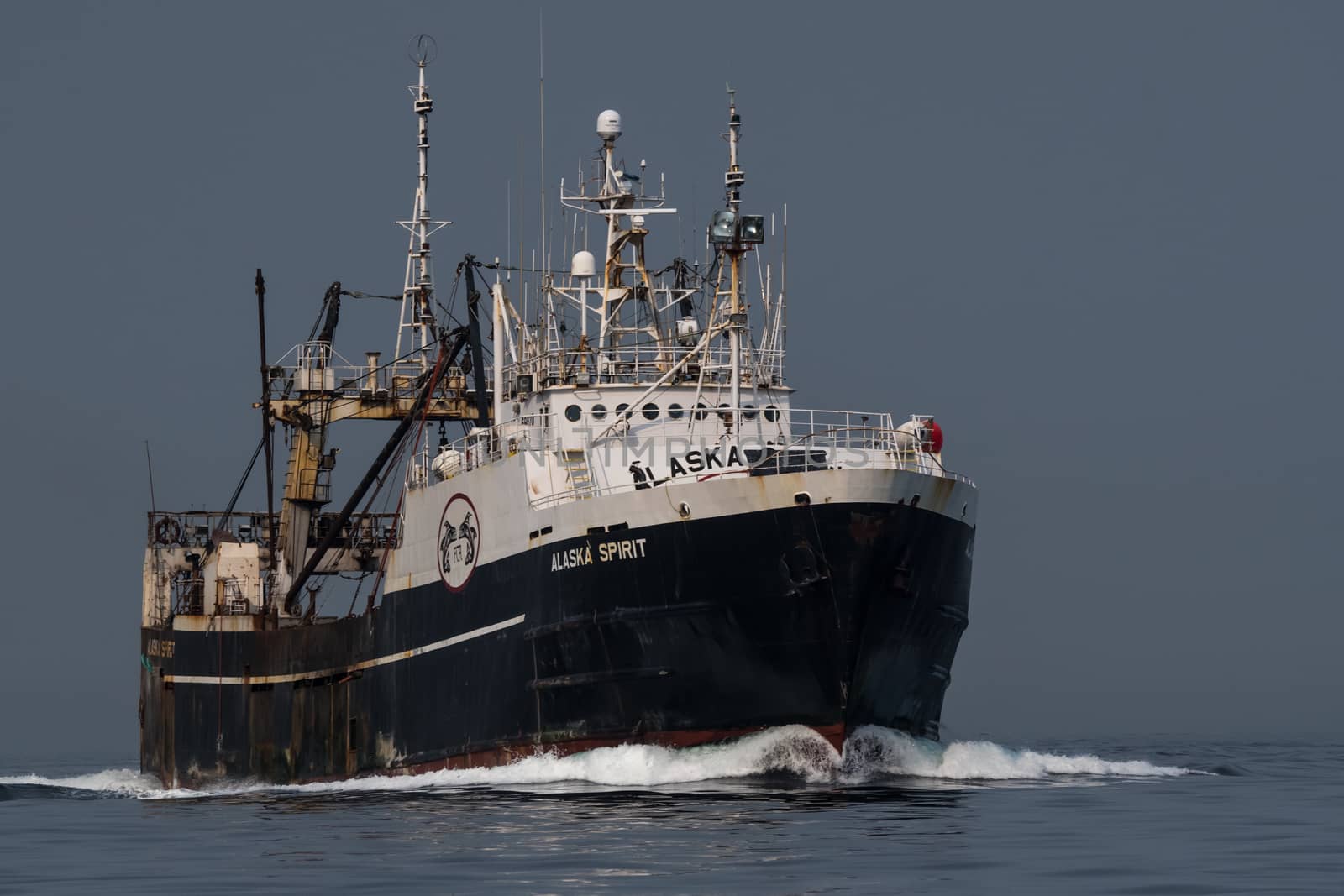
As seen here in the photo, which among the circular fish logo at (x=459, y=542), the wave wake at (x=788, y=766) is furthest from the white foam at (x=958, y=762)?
the circular fish logo at (x=459, y=542)

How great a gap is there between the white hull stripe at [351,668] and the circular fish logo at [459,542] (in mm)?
1156

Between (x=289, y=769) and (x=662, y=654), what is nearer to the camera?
(x=662, y=654)

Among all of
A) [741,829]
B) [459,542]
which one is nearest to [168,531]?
[459,542]

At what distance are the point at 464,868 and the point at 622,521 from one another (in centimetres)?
1297

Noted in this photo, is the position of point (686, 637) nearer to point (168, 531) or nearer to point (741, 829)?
point (741, 829)

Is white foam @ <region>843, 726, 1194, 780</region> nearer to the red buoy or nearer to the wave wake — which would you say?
the wave wake

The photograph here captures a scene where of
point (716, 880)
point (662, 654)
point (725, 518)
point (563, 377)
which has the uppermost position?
point (563, 377)

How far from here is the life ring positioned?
190 feet

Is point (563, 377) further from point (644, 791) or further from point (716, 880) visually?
point (716, 880)

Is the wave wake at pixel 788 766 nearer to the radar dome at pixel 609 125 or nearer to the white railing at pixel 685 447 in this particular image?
the white railing at pixel 685 447

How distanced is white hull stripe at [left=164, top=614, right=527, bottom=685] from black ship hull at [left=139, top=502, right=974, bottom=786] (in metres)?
0.07

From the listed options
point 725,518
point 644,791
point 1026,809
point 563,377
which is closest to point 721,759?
point 644,791

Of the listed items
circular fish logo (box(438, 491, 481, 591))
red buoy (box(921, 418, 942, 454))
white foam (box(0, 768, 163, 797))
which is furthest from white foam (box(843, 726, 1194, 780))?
white foam (box(0, 768, 163, 797))

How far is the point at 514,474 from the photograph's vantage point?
40.1 m
